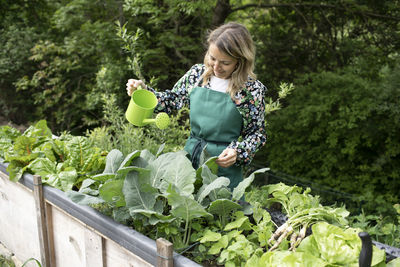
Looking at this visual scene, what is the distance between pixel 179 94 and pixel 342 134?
312 centimetres

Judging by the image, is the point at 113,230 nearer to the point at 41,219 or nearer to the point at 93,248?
the point at 93,248

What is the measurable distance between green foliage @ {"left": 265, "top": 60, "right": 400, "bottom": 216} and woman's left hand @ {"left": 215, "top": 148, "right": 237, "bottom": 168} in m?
2.51

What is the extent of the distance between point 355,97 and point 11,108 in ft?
17.5

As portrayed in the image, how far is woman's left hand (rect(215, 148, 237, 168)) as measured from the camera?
162 centimetres

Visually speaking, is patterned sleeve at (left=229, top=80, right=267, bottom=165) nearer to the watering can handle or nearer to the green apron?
the green apron

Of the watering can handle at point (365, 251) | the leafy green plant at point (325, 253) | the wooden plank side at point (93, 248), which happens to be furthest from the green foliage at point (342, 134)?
the watering can handle at point (365, 251)

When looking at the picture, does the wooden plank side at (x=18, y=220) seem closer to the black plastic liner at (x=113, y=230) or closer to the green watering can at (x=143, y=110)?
→ the black plastic liner at (x=113, y=230)

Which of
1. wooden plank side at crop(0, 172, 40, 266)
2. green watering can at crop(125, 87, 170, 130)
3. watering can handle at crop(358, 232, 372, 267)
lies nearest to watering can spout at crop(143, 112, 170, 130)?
green watering can at crop(125, 87, 170, 130)

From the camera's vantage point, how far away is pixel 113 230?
4.34 ft

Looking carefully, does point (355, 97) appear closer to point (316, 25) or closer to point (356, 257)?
point (316, 25)

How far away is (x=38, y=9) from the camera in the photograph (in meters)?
6.25

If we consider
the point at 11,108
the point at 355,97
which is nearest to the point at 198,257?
the point at 355,97

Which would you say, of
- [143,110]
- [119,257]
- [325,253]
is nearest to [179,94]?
[143,110]

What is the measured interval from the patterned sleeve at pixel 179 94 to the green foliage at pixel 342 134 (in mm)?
2326
